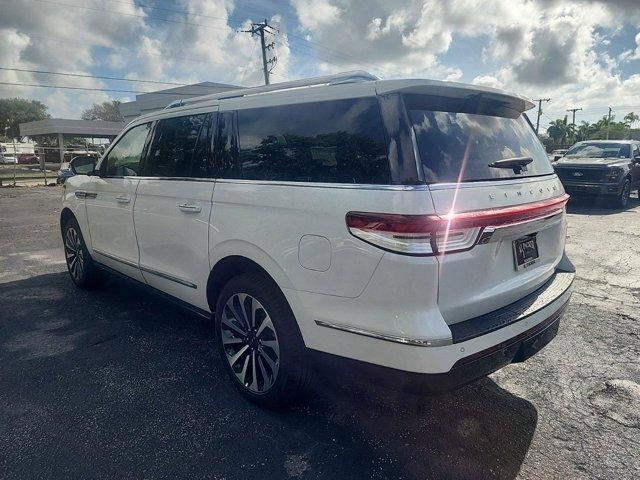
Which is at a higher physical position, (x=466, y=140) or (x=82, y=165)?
(x=82, y=165)

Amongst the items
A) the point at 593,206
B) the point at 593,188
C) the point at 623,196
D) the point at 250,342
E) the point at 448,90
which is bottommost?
the point at 593,206

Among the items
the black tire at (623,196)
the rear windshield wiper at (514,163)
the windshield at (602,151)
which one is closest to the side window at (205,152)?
the rear windshield wiper at (514,163)

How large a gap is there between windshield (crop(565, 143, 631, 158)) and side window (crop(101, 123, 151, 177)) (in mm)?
12359

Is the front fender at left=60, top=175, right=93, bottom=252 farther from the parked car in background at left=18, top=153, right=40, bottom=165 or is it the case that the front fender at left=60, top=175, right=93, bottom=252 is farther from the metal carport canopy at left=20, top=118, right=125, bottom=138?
the parked car in background at left=18, top=153, right=40, bottom=165

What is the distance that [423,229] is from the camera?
1879 mm

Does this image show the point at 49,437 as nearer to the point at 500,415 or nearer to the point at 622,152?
the point at 500,415

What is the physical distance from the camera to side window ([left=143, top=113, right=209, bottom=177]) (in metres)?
3.20

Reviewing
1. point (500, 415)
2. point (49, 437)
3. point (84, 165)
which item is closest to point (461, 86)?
point (500, 415)

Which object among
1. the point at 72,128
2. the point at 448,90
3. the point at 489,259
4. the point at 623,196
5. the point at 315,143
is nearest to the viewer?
the point at 489,259

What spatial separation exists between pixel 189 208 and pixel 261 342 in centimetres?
111

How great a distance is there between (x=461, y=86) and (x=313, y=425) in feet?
7.04

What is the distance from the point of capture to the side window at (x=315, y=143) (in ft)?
6.97

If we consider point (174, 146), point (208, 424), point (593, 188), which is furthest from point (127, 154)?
point (593, 188)

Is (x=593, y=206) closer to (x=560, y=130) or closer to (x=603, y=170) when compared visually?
(x=603, y=170)
